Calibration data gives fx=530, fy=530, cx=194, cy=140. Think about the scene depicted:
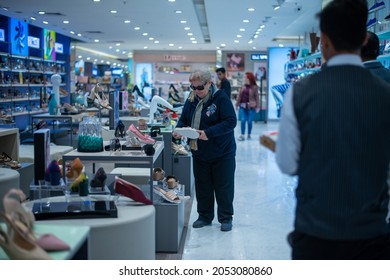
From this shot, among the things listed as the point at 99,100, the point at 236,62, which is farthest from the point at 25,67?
the point at 236,62

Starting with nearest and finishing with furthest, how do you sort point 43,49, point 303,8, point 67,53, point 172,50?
point 303,8
point 43,49
point 67,53
point 172,50

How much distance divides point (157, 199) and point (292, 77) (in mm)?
11634

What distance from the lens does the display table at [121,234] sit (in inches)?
104

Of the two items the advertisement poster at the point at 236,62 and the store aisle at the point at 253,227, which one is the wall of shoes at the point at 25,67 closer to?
the store aisle at the point at 253,227

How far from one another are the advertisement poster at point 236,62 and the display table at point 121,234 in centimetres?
2166

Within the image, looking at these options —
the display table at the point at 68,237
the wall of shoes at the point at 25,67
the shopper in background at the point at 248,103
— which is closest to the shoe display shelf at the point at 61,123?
the wall of shoes at the point at 25,67

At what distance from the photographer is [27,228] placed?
2.00 meters

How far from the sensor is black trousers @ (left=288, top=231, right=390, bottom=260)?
1748 millimetres

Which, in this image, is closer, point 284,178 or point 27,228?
point 27,228

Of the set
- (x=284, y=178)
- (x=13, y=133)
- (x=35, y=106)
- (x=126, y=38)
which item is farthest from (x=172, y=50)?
(x=13, y=133)

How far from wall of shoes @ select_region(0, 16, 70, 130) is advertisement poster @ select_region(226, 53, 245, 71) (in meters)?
8.69

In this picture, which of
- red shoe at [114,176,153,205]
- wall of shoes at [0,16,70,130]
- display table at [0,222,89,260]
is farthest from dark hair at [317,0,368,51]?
wall of shoes at [0,16,70,130]

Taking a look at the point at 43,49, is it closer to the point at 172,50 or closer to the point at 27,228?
the point at 172,50

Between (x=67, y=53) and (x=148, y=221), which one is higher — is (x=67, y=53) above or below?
above
